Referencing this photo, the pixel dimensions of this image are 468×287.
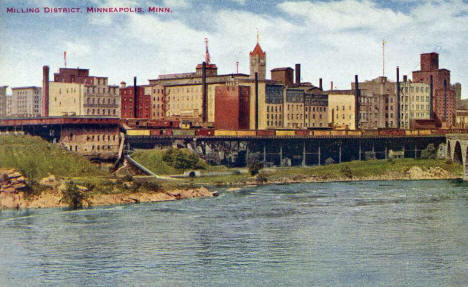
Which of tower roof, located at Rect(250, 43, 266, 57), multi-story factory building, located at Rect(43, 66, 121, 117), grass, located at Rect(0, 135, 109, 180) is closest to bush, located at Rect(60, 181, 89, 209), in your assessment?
grass, located at Rect(0, 135, 109, 180)

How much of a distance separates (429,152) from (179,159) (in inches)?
2351

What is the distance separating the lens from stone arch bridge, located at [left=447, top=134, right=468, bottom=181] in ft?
416

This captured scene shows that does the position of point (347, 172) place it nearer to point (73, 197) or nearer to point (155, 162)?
point (155, 162)

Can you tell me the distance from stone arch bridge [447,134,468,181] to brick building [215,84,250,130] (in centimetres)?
4775

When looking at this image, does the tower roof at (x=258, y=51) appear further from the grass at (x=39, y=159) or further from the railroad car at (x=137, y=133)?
the grass at (x=39, y=159)

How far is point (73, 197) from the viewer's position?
85.1 meters

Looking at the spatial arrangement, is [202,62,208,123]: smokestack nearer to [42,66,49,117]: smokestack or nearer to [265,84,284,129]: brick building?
[265,84,284,129]: brick building

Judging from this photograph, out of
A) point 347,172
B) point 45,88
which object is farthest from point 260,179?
point 45,88

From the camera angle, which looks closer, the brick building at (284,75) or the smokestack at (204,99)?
the smokestack at (204,99)

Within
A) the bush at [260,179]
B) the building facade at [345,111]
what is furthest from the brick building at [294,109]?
the bush at [260,179]

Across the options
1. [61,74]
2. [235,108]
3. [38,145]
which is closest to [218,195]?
[38,145]

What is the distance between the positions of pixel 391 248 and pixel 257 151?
90848 millimetres

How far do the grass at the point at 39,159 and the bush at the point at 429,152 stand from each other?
241 ft

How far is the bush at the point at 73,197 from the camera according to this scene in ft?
278
